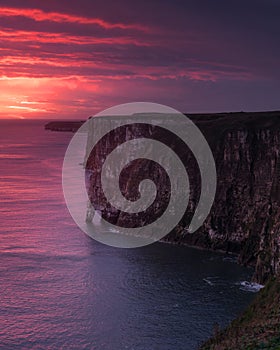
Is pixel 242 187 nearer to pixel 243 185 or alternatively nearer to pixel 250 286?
pixel 243 185

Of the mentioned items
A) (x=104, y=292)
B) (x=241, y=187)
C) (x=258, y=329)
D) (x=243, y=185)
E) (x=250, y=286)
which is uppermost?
(x=243, y=185)

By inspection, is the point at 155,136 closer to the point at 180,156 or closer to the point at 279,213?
the point at 180,156

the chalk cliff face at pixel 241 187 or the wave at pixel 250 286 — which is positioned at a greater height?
the chalk cliff face at pixel 241 187

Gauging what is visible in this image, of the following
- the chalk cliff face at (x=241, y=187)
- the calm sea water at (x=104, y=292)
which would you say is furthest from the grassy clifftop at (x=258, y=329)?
the chalk cliff face at (x=241, y=187)

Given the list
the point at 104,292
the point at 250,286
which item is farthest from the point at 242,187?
the point at 104,292

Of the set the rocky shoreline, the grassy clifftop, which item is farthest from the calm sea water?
the grassy clifftop

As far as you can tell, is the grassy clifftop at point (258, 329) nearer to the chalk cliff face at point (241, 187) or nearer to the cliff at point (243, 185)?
the chalk cliff face at point (241, 187)
